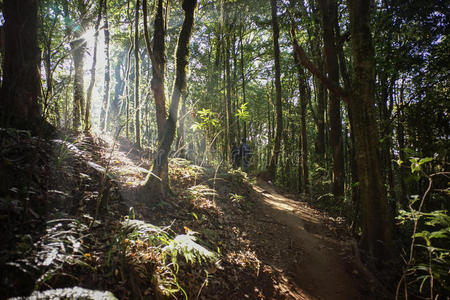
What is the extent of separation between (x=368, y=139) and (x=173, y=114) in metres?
3.97

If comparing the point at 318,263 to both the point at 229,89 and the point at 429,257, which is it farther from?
the point at 229,89

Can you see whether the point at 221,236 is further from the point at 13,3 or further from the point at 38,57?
the point at 13,3

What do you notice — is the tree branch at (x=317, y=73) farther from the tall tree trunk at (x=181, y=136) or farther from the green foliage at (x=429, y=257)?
the tall tree trunk at (x=181, y=136)

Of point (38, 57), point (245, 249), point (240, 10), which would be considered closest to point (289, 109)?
point (240, 10)


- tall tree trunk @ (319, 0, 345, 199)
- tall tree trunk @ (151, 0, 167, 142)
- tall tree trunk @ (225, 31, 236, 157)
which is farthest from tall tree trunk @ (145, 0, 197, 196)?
tall tree trunk @ (225, 31, 236, 157)

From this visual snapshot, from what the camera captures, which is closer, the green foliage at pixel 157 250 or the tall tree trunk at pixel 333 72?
the green foliage at pixel 157 250

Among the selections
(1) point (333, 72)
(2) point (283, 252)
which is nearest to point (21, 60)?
(2) point (283, 252)

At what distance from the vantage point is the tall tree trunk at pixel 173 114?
14.8 ft

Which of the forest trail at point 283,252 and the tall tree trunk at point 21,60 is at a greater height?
Result: the tall tree trunk at point 21,60

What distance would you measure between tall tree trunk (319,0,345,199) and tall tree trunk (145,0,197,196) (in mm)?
4877

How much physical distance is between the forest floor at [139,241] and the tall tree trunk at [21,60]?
104cm

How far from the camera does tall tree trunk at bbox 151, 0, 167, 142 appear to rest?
15.2 ft

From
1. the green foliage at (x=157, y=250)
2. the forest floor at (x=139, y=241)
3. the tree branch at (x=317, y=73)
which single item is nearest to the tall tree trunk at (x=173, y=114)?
the forest floor at (x=139, y=241)

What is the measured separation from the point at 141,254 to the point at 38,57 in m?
4.46
